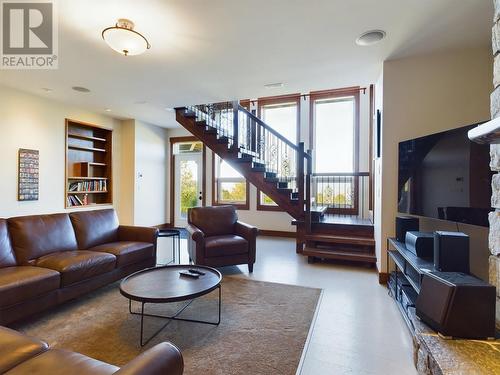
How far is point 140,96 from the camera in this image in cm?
478

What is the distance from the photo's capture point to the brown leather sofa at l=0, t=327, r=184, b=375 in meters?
0.98

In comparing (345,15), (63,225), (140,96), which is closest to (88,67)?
(140,96)

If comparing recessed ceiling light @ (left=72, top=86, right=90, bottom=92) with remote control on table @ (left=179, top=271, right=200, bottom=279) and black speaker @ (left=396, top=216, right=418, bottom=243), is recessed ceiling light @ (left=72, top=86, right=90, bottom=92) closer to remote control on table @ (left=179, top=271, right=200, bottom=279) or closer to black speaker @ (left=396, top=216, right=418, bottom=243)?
remote control on table @ (left=179, top=271, right=200, bottom=279)

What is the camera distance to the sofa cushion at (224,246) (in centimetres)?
357

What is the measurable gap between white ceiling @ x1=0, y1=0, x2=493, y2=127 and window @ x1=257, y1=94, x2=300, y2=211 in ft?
5.83

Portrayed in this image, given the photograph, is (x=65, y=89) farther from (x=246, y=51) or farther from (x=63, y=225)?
(x=246, y=51)

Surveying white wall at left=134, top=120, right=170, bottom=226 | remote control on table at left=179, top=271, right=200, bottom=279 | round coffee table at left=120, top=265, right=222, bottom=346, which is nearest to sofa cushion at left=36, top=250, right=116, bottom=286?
round coffee table at left=120, top=265, right=222, bottom=346

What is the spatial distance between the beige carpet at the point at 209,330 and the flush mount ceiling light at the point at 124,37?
2.55 meters

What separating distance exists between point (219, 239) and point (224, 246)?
17cm

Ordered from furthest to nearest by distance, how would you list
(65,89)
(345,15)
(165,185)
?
1. (165,185)
2. (65,89)
3. (345,15)

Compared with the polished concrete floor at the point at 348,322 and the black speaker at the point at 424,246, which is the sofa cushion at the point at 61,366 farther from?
the black speaker at the point at 424,246

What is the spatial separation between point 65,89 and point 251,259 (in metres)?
4.08

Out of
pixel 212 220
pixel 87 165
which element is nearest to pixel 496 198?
pixel 212 220

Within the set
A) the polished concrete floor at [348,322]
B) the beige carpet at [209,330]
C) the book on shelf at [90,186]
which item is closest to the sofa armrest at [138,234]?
the beige carpet at [209,330]
